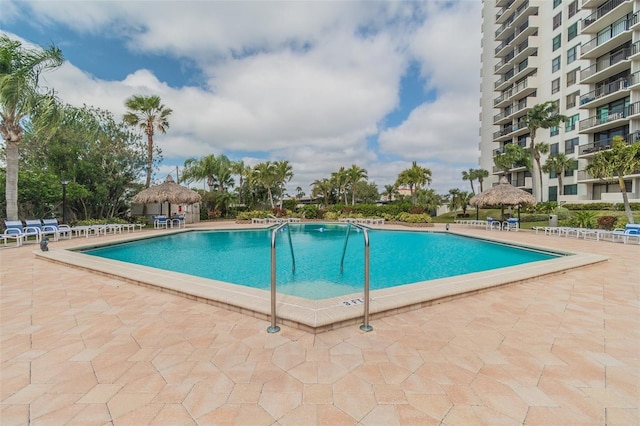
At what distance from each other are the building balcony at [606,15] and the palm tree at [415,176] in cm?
1707

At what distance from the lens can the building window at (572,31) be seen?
2569cm

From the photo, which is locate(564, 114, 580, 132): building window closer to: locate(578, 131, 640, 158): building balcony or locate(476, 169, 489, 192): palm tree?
locate(578, 131, 640, 158): building balcony

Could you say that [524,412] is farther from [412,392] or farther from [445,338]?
[445,338]

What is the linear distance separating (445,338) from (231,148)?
33708 mm

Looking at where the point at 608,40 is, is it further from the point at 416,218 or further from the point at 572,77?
the point at 416,218

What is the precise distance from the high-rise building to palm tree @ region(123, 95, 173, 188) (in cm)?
3353

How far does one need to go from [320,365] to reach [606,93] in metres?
32.5

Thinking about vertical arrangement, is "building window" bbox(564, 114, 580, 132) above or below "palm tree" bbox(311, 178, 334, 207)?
above

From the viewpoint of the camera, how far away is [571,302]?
4.44m

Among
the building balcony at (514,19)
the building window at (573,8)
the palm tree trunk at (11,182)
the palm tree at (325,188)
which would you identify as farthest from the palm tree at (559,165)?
the palm tree trunk at (11,182)

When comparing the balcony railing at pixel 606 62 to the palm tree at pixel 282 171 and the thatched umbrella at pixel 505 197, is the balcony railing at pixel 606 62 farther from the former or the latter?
the palm tree at pixel 282 171

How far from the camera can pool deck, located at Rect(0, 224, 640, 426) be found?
2053mm

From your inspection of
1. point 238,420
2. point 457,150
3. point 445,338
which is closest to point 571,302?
point 445,338

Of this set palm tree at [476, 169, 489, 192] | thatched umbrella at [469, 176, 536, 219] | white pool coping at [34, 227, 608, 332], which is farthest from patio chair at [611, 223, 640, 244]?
palm tree at [476, 169, 489, 192]
